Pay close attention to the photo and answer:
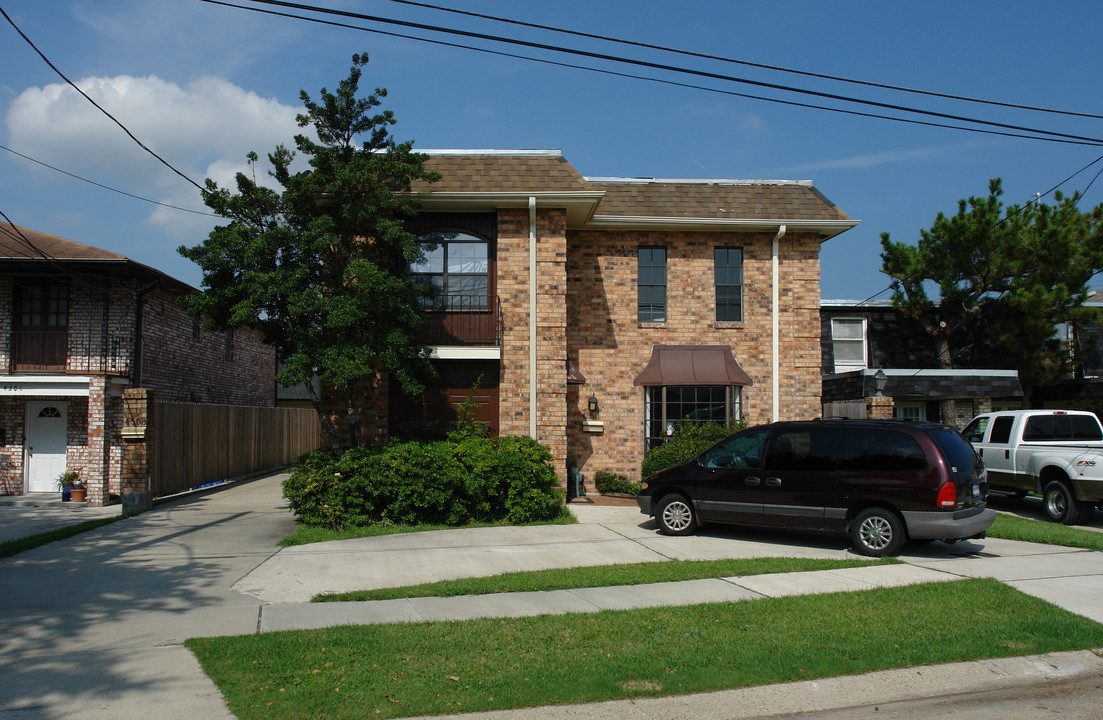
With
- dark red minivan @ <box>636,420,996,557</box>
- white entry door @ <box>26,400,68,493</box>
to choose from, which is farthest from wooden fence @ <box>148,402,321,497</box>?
dark red minivan @ <box>636,420,996,557</box>

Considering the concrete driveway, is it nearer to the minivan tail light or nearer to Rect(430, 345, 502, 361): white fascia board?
the minivan tail light

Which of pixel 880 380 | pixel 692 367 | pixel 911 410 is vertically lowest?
pixel 911 410

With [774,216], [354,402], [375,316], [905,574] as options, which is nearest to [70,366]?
[354,402]

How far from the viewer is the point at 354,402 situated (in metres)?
13.8

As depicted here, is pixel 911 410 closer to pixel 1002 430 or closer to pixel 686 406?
pixel 1002 430

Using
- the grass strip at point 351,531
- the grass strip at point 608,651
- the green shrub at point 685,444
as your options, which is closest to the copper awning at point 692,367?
the green shrub at point 685,444

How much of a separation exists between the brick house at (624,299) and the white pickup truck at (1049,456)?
11.7ft

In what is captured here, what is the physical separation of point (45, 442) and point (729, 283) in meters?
15.5

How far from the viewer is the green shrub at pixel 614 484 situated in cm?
1620

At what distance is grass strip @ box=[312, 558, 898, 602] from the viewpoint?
Result: 25.8 feet

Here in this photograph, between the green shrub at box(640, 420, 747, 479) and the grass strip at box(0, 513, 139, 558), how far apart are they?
373 inches

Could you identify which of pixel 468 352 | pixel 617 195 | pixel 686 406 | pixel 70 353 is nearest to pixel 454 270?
pixel 468 352

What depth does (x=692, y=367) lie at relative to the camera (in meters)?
16.5

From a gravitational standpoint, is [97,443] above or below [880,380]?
below
